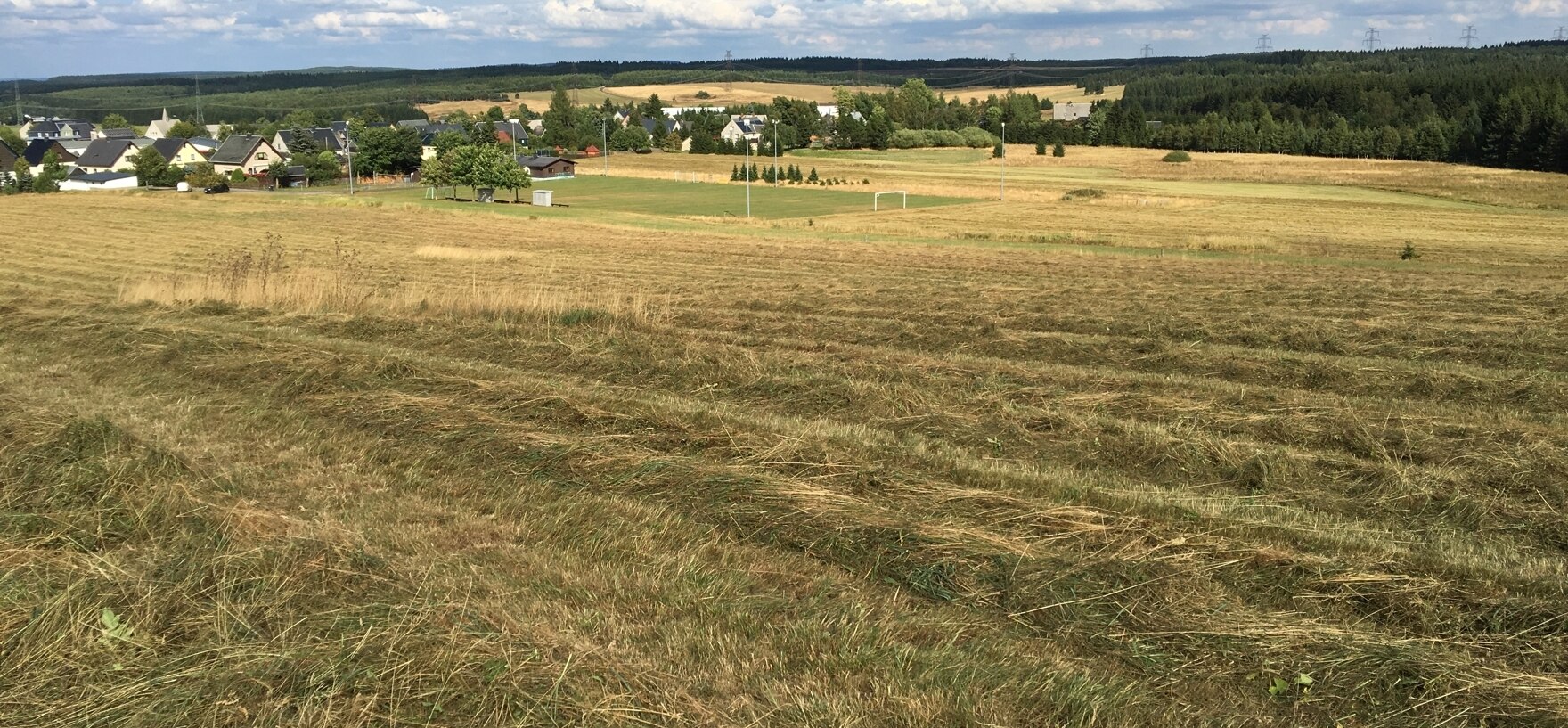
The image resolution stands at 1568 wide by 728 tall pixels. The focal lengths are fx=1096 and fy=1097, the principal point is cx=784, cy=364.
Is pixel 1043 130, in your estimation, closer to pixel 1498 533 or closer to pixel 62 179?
pixel 62 179

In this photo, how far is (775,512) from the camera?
24.5 feet

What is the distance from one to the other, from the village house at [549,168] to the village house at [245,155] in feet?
106

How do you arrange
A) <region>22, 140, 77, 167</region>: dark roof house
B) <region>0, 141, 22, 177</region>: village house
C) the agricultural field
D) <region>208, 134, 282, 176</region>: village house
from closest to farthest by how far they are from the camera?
the agricultural field < <region>0, 141, 22, 177</region>: village house < <region>208, 134, 282, 176</region>: village house < <region>22, 140, 77, 167</region>: dark roof house

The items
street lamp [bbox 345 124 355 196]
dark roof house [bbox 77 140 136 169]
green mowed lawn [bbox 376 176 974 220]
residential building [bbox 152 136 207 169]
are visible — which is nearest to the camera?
green mowed lawn [bbox 376 176 974 220]

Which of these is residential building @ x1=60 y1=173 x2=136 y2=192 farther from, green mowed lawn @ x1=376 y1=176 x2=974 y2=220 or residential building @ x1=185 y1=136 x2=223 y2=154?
green mowed lawn @ x1=376 y1=176 x2=974 y2=220

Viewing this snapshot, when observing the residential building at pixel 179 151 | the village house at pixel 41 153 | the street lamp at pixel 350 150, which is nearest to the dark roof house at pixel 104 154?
the village house at pixel 41 153

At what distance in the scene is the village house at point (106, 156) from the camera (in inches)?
5010

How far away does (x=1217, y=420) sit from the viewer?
10.3 meters

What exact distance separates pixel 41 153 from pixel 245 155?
2624 centimetres

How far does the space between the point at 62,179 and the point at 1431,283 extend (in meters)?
120

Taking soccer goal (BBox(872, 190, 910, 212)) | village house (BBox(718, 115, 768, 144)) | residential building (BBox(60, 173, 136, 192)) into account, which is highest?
village house (BBox(718, 115, 768, 144))

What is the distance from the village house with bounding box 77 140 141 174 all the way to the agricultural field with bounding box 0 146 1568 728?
127 metres

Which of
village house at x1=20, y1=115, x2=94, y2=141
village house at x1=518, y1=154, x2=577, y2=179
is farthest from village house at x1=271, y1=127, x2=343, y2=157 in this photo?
village house at x1=20, y1=115, x2=94, y2=141

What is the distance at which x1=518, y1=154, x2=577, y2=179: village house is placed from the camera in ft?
363
